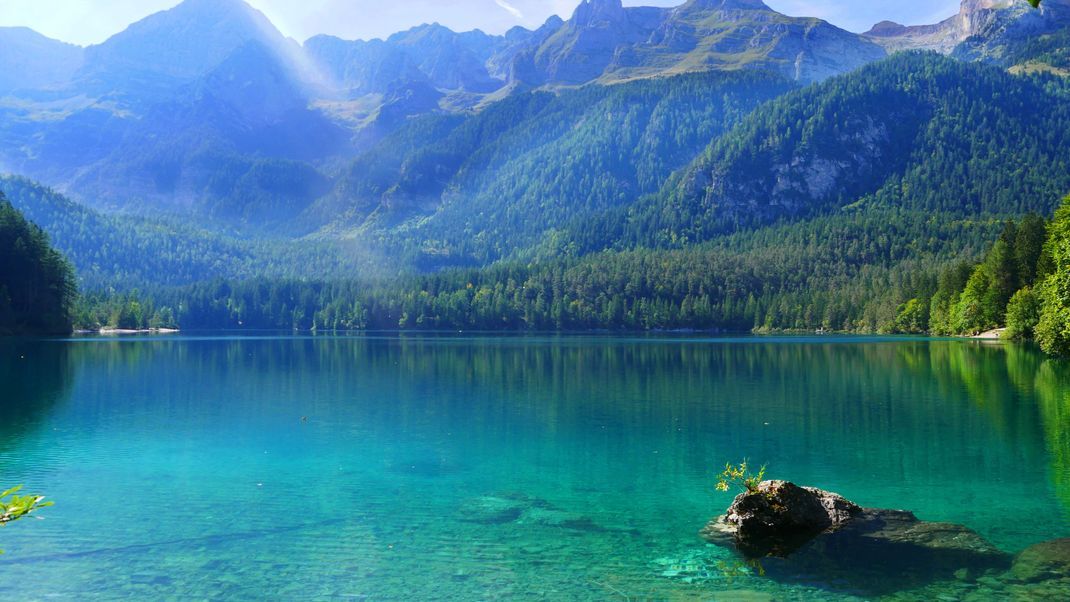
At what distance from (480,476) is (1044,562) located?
1985 cm

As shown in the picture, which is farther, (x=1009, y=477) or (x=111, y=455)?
(x=111, y=455)

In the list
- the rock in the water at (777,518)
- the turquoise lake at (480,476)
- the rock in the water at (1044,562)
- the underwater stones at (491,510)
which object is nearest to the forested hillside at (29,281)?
the turquoise lake at (480,476)

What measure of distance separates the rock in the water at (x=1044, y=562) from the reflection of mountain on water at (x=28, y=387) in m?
41.7

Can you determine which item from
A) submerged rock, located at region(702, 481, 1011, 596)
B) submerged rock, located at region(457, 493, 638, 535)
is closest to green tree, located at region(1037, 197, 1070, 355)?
submerged rock, located at region(702, 481, 1011, 596)

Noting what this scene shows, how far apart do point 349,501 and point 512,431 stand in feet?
55.6

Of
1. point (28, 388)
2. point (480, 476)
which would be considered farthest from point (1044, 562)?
point (28, 388)

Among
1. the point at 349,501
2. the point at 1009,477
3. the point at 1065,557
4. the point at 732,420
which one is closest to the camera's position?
the point at 1065,557

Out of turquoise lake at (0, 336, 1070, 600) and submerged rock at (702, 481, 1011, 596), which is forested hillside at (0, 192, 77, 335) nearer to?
turquoise lake at (0, 336, 1070, 600)

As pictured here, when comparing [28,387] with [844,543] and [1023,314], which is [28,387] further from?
[1023,314]

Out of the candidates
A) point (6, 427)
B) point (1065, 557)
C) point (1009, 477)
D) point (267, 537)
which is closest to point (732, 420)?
point (1009, 477)

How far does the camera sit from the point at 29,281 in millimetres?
145375

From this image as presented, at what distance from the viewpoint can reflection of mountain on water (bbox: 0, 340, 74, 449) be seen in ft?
146

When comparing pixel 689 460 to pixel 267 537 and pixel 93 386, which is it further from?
pixel 93 386

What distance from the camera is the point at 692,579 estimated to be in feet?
64.5
